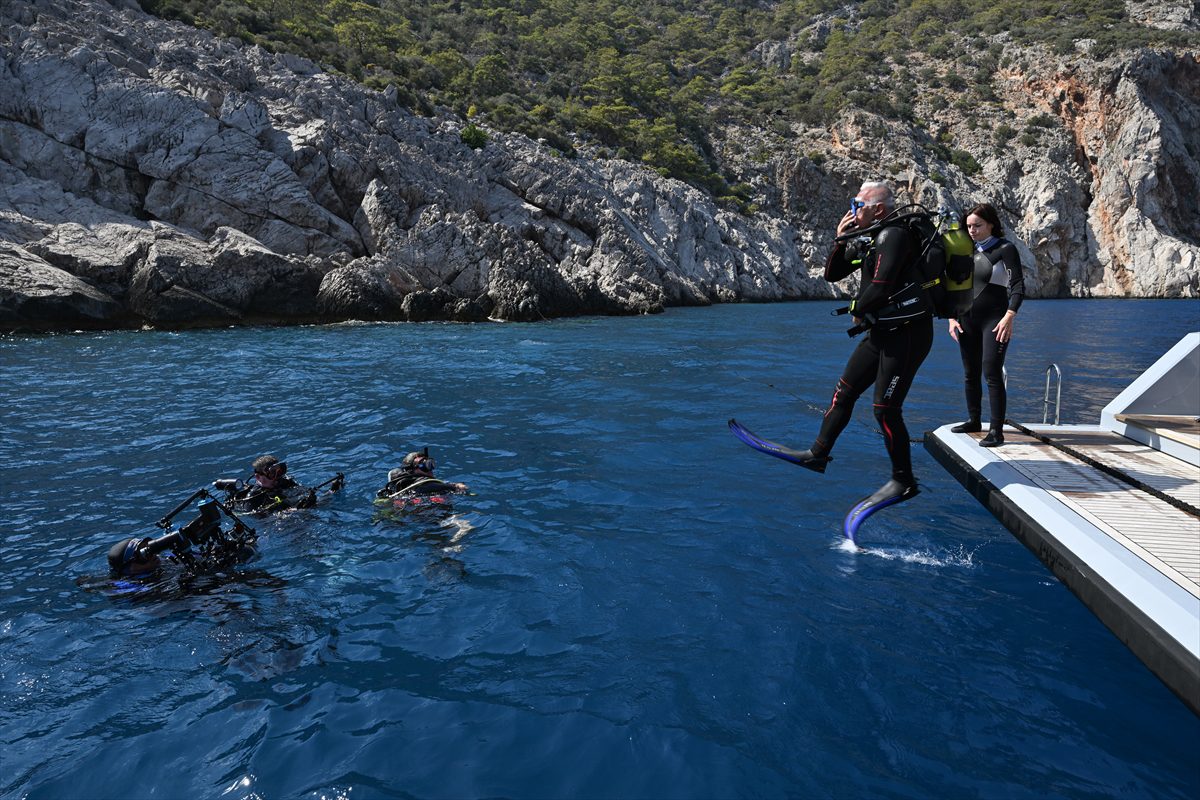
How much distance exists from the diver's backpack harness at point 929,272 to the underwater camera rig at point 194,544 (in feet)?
17.4

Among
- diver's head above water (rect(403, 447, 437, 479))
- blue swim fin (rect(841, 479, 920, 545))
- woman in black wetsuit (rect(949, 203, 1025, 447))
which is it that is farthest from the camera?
diver's head above water (rect(403, 447, 437, 479))

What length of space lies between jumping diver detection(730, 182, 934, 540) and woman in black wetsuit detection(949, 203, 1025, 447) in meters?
1.57

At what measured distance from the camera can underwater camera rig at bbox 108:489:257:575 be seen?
5242mm

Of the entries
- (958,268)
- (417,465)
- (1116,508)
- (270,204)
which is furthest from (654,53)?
(1116,508)

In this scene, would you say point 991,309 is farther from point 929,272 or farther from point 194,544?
point 194,544

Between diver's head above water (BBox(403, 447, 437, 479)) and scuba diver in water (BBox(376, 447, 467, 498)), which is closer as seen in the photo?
scuba diver in water (BBox(376, 447, 467, 498))

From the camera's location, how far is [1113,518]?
4473mm

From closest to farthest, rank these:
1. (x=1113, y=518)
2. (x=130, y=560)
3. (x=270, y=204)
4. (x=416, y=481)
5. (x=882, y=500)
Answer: (x=1113, y=518), (x=130, y=560), (x=882, y=500), (x=416, y=481), (x=270, y=204)

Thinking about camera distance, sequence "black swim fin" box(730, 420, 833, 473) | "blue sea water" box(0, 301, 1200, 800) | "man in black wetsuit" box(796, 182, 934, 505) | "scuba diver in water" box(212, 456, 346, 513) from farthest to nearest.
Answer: "scuba diver in water" box(212, 456, 346, 513) < "black swim fin" box(730, 420, 833, 473) < "man in black wetsuit" box(796, 182, 934, 505) < "blue sea water" box(0, 301, 1200, 800)

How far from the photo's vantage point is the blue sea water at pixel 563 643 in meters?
3.35

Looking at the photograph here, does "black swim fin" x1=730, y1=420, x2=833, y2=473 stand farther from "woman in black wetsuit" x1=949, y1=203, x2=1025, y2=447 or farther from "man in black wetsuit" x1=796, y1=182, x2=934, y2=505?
"woman in black wetsuit" x1=949, y1=203, x2=1025, y2=447

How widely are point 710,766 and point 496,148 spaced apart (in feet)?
149

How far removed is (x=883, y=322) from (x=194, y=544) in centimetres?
574

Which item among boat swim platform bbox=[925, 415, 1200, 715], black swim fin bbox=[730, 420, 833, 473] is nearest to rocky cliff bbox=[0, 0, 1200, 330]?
black swim fin bbox=[730, 420, 833, 473]
